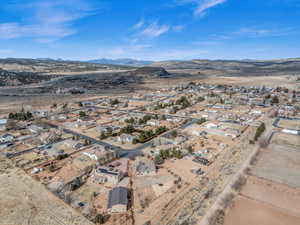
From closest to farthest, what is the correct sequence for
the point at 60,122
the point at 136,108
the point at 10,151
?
the point at 10,151 → the point at 60,122 → the point at 136,108

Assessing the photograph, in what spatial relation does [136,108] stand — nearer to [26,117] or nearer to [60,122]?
[60,122]

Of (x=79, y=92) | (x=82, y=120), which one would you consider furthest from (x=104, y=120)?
(x=79, y=92)

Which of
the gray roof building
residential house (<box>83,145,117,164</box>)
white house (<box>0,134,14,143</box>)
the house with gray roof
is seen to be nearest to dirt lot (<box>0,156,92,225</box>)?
the house with gray roof

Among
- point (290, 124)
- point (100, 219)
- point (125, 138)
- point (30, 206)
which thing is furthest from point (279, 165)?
point (30, 206)

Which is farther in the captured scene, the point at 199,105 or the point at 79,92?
the point at 79,92

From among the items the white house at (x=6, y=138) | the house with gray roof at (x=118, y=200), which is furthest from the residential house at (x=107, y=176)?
the white house at (x=6, y=138)

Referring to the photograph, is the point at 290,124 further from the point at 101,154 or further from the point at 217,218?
the point at 101,154

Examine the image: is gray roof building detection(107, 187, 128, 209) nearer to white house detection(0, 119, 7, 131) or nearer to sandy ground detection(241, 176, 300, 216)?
sandy ground detection(241, 176, 300, 216)
